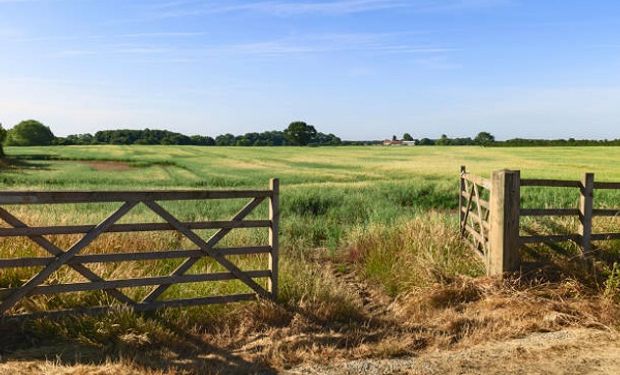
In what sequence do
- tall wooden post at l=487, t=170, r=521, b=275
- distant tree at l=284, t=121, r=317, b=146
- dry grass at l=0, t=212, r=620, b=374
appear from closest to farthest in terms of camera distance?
1. dry grass at l=0, t=212, r=620, b=374
2. tall wooden post at l=487, t=170, r=521, b=275
3. distant tree at l=284, t=121, r=317, b=146

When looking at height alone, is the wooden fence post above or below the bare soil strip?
above

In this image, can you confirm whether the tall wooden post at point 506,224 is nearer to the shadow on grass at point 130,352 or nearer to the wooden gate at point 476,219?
the wooden gate at point 476,219

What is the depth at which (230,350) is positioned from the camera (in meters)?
5.46

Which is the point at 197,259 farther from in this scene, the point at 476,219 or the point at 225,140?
the point at 225,140

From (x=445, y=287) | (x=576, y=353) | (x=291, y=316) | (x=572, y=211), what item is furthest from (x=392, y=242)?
(x=576, y=353)

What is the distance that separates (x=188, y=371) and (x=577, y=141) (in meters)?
89.0

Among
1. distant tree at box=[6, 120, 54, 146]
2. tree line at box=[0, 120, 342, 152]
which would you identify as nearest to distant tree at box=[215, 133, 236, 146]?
tree line at box=[0, 120, 342, 152]

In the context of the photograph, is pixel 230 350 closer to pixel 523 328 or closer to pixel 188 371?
pixel 188 371

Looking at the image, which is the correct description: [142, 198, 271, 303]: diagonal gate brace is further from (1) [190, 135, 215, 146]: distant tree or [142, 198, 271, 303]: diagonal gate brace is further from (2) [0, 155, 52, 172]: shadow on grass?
(1) [190, 135, 215, 146]: distant tree

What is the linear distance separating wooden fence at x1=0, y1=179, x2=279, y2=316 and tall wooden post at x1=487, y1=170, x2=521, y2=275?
3.22 m

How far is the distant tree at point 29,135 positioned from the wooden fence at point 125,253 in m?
113

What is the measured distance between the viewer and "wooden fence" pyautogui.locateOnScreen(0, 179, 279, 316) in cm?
563

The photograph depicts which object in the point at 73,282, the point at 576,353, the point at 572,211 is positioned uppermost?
the point at 572,211

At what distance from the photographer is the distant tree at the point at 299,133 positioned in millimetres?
121375
